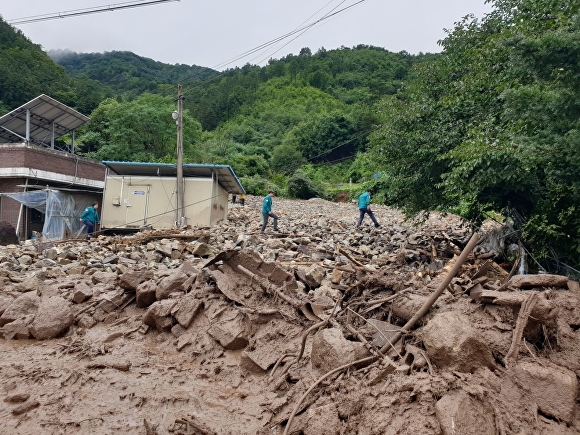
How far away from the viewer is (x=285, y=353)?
436cm

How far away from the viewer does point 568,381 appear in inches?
104

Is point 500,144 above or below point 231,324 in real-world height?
above

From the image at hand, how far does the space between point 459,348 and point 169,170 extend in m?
15.2

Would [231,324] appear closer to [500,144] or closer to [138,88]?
[500,144]

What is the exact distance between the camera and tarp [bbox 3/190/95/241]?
49.5 feet

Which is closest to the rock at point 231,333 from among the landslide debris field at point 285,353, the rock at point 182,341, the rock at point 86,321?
the landslide debris field at point 285,353

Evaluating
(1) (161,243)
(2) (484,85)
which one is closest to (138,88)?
(1) (161,243)

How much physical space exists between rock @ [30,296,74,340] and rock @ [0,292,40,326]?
16 centimetres

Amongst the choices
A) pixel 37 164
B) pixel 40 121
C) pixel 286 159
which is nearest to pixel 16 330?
pixel 37 164

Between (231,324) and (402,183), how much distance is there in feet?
23.0

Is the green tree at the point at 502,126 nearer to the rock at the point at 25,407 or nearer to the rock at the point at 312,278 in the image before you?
the rock at the point at 312,278

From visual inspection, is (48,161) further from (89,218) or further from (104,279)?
(104,279)

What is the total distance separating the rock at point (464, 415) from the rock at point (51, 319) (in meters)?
5.03

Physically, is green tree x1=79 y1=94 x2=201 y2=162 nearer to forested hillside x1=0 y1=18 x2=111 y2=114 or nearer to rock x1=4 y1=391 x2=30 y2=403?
forested hillside x1=0 y1=18 x2=111 y2=114
